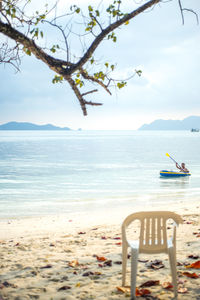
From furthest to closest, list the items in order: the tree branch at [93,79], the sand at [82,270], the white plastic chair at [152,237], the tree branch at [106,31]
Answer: the tree branch at [93,79]
the tree branch at [106,31]
the sand at [82,270]
the white plastic chair at [152,237]

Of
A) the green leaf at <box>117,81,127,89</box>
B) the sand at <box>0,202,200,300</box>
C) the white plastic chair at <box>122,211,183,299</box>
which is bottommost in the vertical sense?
the sand at <box>0,202,200,300</box>

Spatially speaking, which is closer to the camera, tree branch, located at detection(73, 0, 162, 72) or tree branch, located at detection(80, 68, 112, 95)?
tree branch, located at detection(73, 0, 162, 72)

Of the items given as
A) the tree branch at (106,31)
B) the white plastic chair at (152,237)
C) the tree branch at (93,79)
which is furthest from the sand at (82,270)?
the tree branch at (106,31)

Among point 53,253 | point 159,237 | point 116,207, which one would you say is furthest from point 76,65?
point 116,207

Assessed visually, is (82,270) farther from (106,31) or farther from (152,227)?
(106,31)

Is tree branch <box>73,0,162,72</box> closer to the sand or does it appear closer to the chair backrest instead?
the chair backrest

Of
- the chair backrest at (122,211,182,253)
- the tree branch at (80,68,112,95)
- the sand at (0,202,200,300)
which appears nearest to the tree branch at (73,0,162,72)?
the tree branch at (80,68,112,95)

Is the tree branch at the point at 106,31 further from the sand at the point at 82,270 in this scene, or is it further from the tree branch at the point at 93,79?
the sand at the point at 82,270

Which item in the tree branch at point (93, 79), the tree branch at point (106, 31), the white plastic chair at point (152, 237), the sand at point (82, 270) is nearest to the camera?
the white plastic chair at point (152, 237)

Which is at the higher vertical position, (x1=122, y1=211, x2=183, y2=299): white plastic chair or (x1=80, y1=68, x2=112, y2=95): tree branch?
(x1=80, y1=68, x2=112, y2=95): tree branch

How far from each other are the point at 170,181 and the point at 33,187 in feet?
38.9

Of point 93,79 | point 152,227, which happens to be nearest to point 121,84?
point 93,79

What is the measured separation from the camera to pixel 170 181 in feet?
89.2

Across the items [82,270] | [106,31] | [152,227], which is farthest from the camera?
[82,270]
